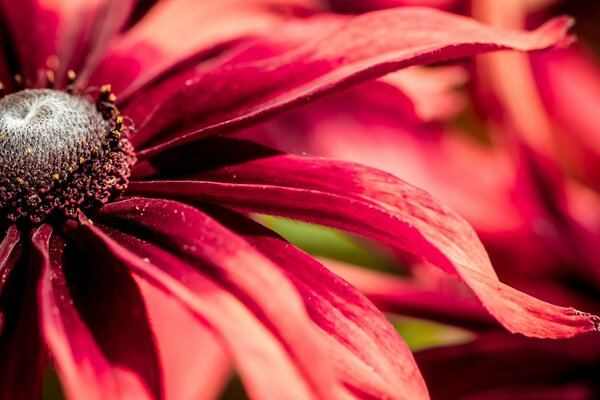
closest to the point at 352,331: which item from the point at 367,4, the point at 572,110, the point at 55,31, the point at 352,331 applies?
the point at 352,331

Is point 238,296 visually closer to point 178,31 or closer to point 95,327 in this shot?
point 95,327

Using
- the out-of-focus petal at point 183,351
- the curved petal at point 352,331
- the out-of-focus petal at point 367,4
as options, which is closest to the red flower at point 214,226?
the curved petal at point 352,331

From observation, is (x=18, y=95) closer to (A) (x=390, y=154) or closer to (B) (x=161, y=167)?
(B) (x=161, y=167)

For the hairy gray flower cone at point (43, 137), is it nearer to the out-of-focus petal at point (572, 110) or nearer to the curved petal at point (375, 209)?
the curved petal at point (375, 209)

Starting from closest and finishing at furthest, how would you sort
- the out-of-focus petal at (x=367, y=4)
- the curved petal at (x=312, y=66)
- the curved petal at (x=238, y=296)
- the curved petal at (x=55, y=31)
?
1. the curved petal at (x=238, y=296)
2. the curved petal at (x=312, y=66)
3. the curved petal at (x=55, y=31)
4. the out-of-focus petal at (x=367, y=4)

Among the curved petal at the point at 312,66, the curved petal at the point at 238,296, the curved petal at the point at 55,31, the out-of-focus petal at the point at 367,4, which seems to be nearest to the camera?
the curved petal at the point at 238,296

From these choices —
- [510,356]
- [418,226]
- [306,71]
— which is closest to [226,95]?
[306,71]

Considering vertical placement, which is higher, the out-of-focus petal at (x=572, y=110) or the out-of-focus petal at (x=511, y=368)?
the out-of-focus petal at (x=572, y=110)

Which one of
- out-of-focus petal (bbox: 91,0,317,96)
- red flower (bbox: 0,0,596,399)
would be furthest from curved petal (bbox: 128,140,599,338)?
out-of-focus petal (bbox: 91,0,317,96)
